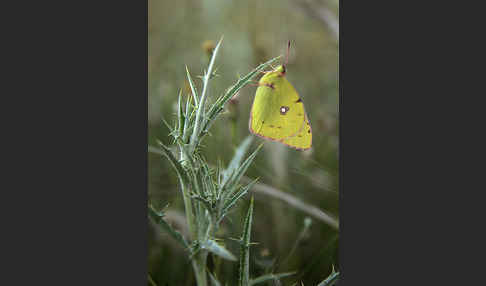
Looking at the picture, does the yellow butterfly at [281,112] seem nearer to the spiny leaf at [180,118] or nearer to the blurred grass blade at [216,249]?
the spiny leaf at [180,118]

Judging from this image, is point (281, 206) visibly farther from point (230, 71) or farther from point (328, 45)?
point (328, 45)

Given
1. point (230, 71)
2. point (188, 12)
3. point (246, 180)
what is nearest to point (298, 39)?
point (230, 71)

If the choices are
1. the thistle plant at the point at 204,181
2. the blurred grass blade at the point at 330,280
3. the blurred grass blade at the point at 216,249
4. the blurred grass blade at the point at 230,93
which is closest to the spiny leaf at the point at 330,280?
the blurred grass blade at the point at 330,280

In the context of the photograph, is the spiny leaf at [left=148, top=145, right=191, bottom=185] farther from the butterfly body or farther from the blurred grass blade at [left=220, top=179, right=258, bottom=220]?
the butterfly body

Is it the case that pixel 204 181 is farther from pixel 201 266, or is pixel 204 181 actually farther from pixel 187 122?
pixel 201 266

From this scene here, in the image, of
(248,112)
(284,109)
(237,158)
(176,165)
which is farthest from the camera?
(248,112)

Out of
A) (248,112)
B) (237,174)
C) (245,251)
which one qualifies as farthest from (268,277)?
(248,112)
